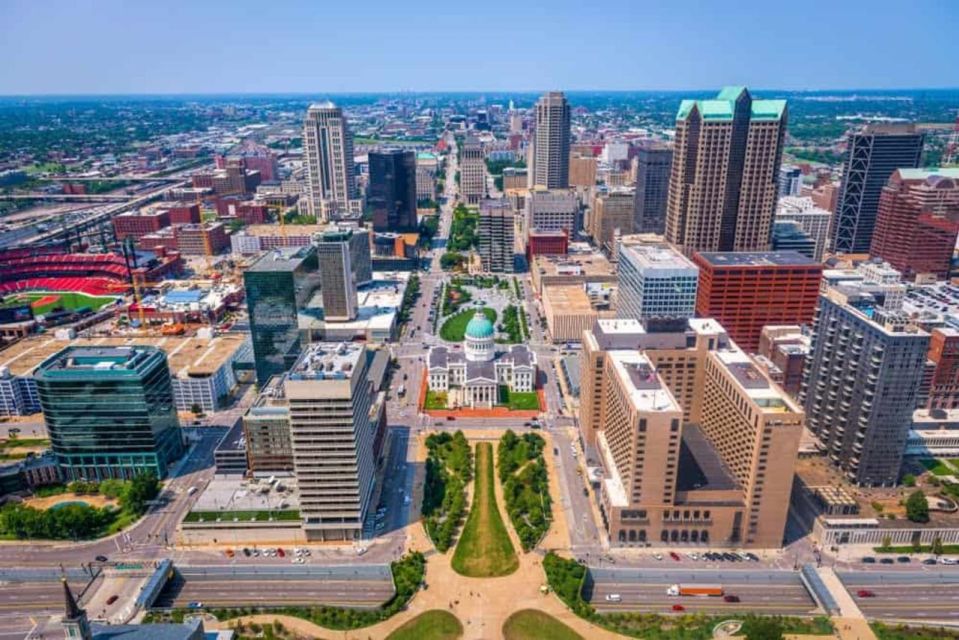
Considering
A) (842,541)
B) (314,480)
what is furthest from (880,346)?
(314,480)

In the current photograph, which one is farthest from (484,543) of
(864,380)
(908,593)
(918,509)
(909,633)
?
(864,380)

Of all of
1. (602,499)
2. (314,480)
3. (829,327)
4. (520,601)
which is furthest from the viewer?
(829,327)

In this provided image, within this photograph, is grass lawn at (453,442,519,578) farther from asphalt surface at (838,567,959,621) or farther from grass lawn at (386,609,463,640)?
asphalt surface at (838,567,959,621)

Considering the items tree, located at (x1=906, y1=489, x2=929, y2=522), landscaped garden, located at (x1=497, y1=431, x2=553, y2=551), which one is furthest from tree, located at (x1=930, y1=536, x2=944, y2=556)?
landscaped garden, located at (x1=497, y1=431, x2=553, y2=551)

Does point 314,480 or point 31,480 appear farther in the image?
point 31,480

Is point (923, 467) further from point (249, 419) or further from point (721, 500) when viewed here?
point (249, 419)

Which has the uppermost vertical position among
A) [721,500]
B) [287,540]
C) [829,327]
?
[829,327]

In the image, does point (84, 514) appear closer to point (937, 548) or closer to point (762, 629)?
point (762, 629)
